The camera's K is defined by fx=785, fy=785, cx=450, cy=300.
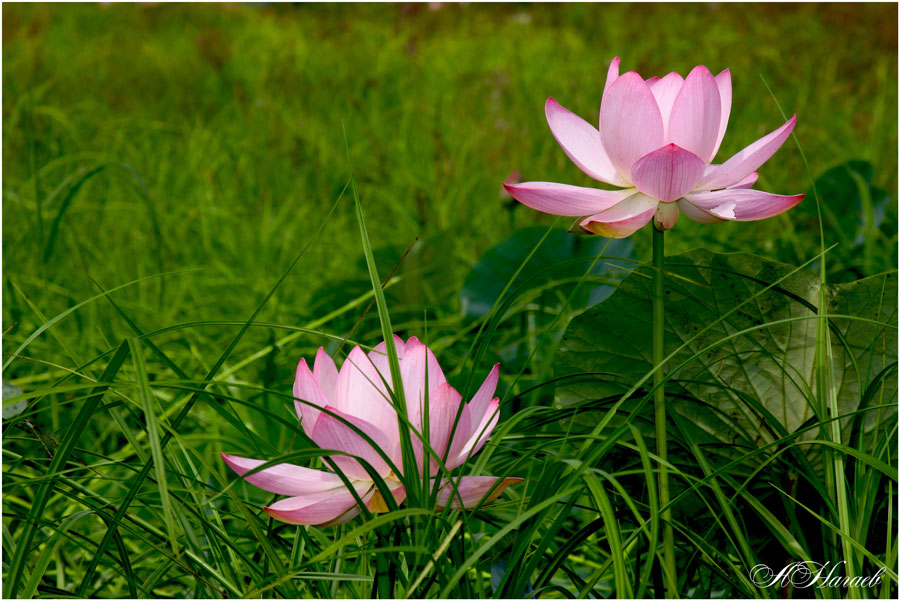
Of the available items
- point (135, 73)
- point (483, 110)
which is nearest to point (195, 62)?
point (135, 73)

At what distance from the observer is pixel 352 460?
0.54 m

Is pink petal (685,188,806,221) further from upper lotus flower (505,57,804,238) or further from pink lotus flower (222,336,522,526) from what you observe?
pink lotus flower (222,336,522,526)

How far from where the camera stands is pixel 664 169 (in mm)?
559

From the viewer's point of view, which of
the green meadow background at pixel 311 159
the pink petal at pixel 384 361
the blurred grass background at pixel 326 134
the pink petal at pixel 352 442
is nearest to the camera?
the pink petal at pixel 352 442

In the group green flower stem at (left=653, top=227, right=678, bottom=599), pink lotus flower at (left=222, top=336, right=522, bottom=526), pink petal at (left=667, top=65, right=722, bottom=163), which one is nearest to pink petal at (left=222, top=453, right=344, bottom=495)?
pink lotus flower at (left=222, top=336, right=522, bottom=526)

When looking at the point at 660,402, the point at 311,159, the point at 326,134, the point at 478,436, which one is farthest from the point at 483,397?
the point at 326,134

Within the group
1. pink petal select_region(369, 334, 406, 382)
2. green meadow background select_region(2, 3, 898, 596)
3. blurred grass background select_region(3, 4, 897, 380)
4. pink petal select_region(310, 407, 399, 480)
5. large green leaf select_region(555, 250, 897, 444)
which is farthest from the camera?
blurred grass background select_region(3, 4, 897, 380)

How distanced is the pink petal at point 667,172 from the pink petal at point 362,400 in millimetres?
237

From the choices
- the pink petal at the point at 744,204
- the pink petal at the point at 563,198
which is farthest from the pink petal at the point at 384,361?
the pink petal at the point at 744,204

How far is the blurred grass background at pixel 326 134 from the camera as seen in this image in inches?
64.1

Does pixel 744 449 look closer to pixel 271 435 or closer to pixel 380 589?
pixel 380 589

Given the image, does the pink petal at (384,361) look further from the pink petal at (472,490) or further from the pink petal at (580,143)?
the pink petal at (580,143)

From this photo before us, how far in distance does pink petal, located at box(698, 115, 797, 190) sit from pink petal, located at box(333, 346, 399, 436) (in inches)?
11.5

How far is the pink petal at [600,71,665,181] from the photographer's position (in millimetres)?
564
